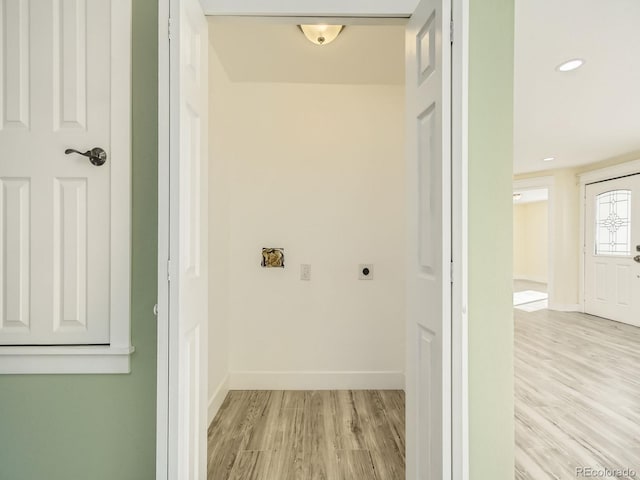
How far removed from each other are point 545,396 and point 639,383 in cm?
105

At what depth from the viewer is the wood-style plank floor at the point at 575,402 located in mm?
1945

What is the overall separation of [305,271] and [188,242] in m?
1.66

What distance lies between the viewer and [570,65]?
103 inches

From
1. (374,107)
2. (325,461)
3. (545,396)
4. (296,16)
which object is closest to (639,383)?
(545,396)

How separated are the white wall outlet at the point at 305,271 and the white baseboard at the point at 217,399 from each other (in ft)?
3.37

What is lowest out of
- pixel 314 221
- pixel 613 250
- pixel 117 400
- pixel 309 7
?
pixel 117 400

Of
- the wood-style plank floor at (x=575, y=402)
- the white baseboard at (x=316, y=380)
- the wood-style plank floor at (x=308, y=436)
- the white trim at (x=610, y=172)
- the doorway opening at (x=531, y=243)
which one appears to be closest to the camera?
the wood-style plank floor at (x=308, y=436)

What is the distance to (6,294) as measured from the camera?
134 cm

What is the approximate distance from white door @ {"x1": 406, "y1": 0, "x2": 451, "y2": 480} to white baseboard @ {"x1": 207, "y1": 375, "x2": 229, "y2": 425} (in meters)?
1.41

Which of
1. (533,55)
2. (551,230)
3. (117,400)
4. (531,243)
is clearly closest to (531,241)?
(531,243)

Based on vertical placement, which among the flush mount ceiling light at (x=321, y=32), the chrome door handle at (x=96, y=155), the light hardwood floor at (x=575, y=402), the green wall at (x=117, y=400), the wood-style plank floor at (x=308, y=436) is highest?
the flush mount ceiling light at (x=321, y=32)

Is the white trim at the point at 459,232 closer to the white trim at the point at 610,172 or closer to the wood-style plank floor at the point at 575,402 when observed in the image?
the wood-style plank floor at the point at 575,402

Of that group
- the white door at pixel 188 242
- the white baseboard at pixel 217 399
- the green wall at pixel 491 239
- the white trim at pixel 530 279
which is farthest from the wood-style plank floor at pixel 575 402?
the white trim at pixel 530 279

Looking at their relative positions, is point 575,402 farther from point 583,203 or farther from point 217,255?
point 583,203
